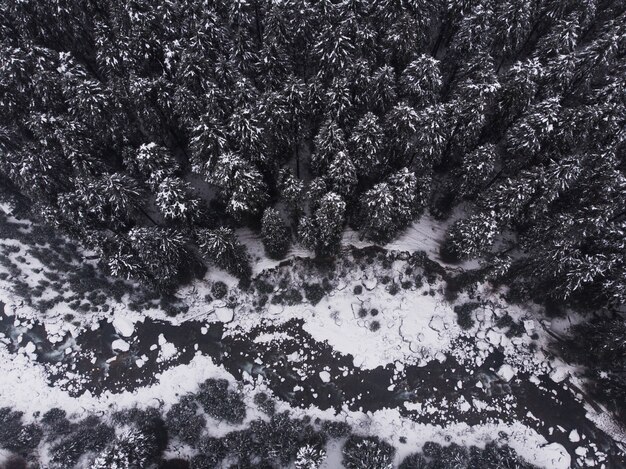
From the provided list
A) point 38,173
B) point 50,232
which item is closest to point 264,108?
point 38,173

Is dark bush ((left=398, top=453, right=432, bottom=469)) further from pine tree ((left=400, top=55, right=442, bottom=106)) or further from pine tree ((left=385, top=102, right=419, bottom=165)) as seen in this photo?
pine tree ((left=400, top=55, right=442, bottom=106))

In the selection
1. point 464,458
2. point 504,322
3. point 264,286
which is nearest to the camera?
point 464,458

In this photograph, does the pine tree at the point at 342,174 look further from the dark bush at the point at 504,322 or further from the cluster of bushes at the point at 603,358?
the cluster of bushes at the point at 603,358

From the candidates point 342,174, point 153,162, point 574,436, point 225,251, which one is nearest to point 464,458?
point 574,436

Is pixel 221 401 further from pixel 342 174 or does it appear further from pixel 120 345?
pixel 342 174

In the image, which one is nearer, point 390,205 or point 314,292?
point 390,205

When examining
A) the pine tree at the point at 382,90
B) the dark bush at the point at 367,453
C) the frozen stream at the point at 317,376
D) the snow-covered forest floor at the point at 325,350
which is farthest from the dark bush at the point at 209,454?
the pine tree at the point at 382,90
